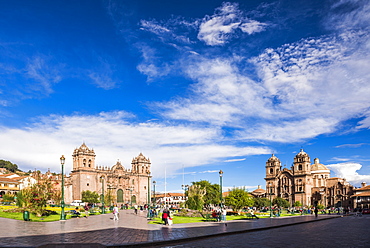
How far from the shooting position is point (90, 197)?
84.7 m

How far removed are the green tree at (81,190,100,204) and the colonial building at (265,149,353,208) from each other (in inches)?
1900

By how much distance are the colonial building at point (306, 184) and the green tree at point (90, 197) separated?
48.3m

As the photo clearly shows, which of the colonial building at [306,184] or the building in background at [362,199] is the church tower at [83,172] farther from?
the building in background at [362,199]

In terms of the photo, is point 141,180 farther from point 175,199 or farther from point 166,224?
point 166,224

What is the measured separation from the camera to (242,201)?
45.2 metres

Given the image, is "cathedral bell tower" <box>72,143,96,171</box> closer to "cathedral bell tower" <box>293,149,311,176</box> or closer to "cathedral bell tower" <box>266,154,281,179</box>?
"cathedral bell tower" <box>266,154,281,179</box>

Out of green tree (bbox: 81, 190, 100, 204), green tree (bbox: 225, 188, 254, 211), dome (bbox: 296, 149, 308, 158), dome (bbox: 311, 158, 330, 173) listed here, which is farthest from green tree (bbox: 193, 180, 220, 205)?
dome (bbox: 311, 158, 330, 173)

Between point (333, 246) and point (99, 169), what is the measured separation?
8652cm

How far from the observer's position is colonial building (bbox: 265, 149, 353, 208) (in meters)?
102

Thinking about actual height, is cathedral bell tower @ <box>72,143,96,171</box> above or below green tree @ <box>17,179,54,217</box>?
above

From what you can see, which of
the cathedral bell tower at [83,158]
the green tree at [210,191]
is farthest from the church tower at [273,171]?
the cathedral bell tower at [83,158]

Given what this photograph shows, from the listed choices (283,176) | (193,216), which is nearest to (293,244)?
(193,216)

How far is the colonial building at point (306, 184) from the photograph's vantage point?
101812 mm

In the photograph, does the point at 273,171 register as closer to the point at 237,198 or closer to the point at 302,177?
the point at 302,177
